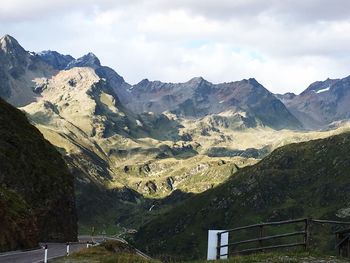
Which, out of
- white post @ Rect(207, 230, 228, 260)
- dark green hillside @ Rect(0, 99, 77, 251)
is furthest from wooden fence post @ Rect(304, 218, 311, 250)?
dark green hillside @ Rect(0, 99, 77, 251)

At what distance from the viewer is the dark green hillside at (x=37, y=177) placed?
10206 centimetres

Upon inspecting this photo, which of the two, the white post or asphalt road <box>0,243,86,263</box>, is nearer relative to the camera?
the white post

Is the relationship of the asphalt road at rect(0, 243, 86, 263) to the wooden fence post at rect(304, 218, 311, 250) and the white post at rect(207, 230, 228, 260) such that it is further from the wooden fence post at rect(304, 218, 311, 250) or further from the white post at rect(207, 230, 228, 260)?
the wooden fence post at rect(304, 218, 311, 250)

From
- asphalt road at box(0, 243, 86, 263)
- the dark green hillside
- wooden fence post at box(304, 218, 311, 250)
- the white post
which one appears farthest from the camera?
the dark green hillside

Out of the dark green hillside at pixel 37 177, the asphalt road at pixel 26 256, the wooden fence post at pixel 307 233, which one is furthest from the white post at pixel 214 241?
the dark green hillside at pixel 37 177

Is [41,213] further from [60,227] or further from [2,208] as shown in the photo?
[2,208]

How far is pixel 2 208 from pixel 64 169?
71.1 metres

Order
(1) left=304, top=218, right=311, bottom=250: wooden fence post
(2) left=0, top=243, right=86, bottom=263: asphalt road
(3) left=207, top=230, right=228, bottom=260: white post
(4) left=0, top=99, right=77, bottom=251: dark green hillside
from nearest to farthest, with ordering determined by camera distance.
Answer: (1) left=304, top=218, right=311, bottom=250: wooden fence post < (3) left=207, top=230, right=228, bottom=260: white post < (2) left=0, top=243, right=86, bottom=263: asphalt road < (4) left=0, top=99, right=77, bottom=251: dark green hillside

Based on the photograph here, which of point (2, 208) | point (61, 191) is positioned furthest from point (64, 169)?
point (2, 208)

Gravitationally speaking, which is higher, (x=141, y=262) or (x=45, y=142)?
(x=45, y=142)

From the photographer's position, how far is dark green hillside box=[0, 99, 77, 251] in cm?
10206

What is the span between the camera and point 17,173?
10331cm

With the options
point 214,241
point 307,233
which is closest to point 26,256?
point 214,241

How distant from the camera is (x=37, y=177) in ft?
361
